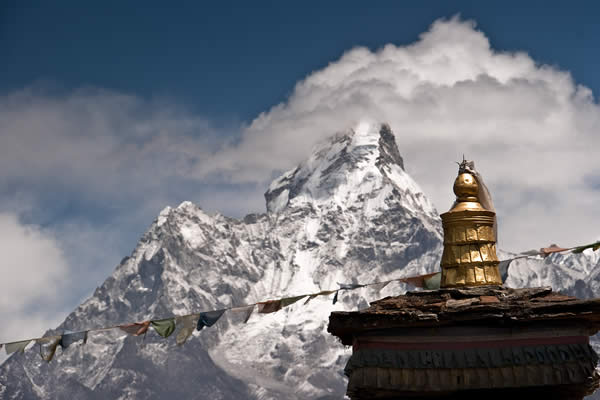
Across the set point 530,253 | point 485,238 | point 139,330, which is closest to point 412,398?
point 485,238

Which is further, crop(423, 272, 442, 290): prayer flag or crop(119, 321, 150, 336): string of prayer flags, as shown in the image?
crop(119, 321, 150, 336): string of prayer flags

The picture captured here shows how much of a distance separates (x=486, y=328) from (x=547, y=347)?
21.6 inches

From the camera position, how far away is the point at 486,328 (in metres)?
9.52

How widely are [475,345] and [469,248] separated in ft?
3.86

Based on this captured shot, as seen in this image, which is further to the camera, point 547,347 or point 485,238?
point 485,238

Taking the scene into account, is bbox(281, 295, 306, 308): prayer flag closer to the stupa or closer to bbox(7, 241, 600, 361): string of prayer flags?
bbox(7, 241, 600, 361): string of prayer flags

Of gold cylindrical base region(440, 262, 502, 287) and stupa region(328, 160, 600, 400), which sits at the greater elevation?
gold cylindrical base region(440, 262, 502, 287)

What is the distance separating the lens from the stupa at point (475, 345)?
9344 mm

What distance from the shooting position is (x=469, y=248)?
10.4 m

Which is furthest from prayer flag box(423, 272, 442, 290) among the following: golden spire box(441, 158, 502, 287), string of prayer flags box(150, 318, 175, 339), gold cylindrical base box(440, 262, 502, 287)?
string of prayer flags box(150, 318, 175, 339)

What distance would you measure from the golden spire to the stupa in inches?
15.8

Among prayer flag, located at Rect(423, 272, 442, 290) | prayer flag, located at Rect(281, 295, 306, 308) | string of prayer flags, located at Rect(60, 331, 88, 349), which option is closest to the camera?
prayer flag, located at Rect(423, 272, 442, 290)

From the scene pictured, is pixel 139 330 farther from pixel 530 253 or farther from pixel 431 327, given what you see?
pixel 431 327

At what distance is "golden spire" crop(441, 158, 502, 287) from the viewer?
10.3 m
